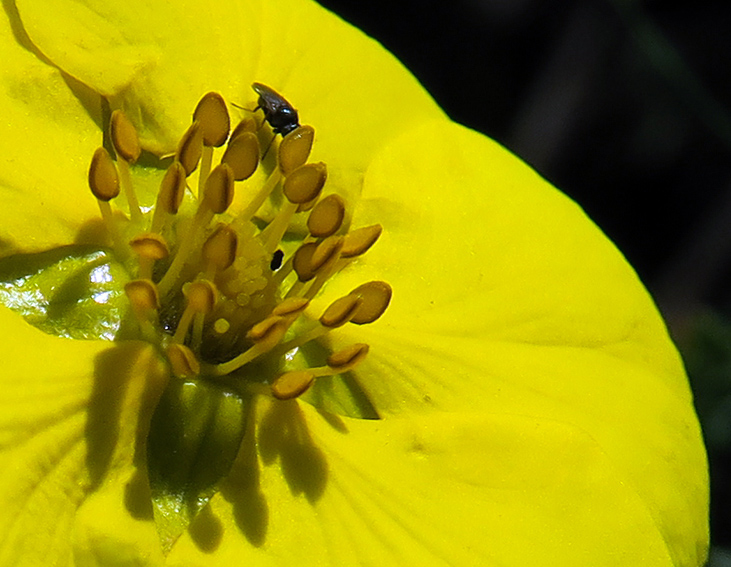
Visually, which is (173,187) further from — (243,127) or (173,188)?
(243,127)

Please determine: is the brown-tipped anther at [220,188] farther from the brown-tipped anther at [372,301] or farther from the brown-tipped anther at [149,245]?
the brown-tipped anther at [372,301]

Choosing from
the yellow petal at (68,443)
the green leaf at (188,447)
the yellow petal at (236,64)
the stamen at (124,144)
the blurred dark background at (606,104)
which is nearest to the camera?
the yellow petal at (68,443)

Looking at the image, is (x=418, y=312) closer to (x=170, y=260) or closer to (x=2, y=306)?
(x=170, y=260)

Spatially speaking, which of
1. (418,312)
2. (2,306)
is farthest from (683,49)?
(2,306)

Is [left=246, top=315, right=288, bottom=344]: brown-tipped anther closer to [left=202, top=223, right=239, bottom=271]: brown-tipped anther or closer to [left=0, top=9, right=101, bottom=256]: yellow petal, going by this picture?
[left=202, top=223, right=239, bottom=271]: brown-tipped anther

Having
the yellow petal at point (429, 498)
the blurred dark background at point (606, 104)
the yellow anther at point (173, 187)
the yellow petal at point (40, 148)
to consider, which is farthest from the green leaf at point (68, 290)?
the blurred dark background at point (606, 104)

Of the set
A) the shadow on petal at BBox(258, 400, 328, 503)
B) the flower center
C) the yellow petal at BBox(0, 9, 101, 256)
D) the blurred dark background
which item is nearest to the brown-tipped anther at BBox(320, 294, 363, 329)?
the flower center
